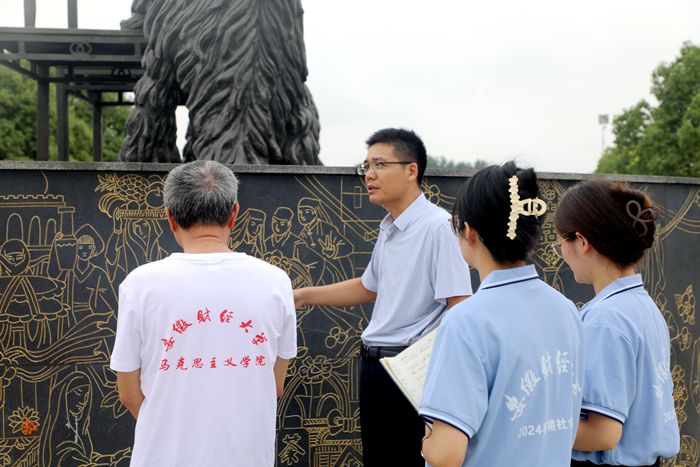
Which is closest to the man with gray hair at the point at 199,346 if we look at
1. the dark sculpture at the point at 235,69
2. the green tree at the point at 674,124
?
the dark sculpture at the point at 235,69

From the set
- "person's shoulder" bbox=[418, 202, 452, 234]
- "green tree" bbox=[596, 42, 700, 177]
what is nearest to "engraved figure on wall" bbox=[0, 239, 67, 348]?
"person's shoulder" bbox=[418, 202, 452, 234]

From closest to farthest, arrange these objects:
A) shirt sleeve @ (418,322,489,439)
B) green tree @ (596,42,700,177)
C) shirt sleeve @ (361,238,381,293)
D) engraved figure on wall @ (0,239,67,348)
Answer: shirt sleeve @ (418,322,489,439) < shirt sleeve @ (361,238,381,293) < engraved figure on wall @ (0,239,67,348) < green tree @ (596,42,700,177)

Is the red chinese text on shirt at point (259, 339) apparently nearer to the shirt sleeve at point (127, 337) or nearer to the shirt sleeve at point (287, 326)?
the shirt sleeve at point (287, 326)

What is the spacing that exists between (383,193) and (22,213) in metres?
1.92

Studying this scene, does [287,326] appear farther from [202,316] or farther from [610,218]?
[610,218]

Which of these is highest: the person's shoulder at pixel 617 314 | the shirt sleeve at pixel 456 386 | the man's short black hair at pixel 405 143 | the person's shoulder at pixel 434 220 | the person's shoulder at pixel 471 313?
the man's short black hair at pixel 405 143

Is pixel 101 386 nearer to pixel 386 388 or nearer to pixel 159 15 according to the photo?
pixel 386 388

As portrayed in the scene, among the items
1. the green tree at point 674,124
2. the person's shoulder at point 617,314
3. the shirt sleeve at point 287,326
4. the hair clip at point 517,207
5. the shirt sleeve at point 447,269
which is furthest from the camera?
the green tree at point 674,124

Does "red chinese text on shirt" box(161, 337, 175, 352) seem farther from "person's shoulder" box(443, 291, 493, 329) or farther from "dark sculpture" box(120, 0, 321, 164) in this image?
"dark sculpture" box(120, 0, 321, 164)

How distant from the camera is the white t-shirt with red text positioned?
216 centimetres

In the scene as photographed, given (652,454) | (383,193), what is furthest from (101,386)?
(652,454)

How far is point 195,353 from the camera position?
217cm

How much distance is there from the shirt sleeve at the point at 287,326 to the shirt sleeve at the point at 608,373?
0.82 metres

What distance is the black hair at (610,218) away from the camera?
1993 mm
